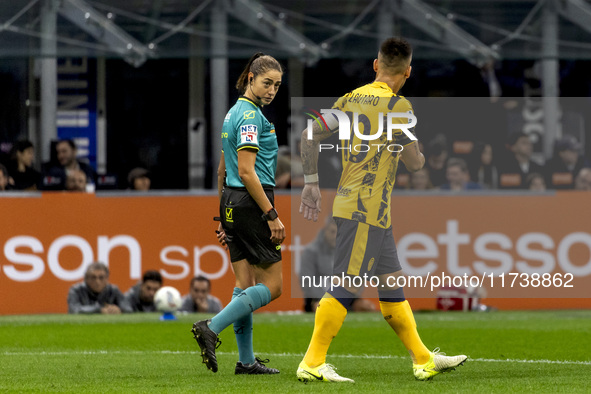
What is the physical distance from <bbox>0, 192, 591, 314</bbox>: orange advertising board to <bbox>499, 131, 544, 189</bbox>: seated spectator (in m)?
0.49

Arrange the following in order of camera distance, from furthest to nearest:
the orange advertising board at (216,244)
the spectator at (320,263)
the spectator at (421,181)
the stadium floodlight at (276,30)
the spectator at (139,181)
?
the stadium floodlight at (276,30)
the spectator at (421,181)
the spectator at (139,181)
the orange advertising board at (216,244)
the spectator at (320,263)

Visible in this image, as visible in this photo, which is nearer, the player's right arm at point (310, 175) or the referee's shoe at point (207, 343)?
the referee's shoe at point (207, 343)

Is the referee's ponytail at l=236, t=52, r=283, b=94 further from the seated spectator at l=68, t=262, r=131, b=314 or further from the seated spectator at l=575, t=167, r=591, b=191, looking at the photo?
the seated spectator at l=575, t=167, r=591, b=191

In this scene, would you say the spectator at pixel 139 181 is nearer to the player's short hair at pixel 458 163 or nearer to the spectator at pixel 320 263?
the spectator at pixel 320 263

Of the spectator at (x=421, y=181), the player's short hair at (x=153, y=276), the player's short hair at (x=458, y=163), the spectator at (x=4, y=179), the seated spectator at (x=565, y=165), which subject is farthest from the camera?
the seated spectator at (x=565, y=165)

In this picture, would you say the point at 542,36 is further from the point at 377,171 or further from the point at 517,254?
the point at 377,171

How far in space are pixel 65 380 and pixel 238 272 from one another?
124cm

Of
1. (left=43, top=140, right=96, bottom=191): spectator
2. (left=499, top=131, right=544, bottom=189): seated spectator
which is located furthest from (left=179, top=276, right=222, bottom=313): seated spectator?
(left=499, top=131, right=544, bottom=189): seated spectator

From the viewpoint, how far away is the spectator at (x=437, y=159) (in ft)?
54.5

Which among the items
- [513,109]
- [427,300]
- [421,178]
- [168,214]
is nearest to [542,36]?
[513,109]

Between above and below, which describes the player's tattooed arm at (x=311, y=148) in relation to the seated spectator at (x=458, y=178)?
above

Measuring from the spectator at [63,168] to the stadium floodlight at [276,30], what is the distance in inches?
137

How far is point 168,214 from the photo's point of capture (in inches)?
623

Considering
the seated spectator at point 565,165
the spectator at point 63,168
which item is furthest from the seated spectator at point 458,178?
the spectator at point 63,168
